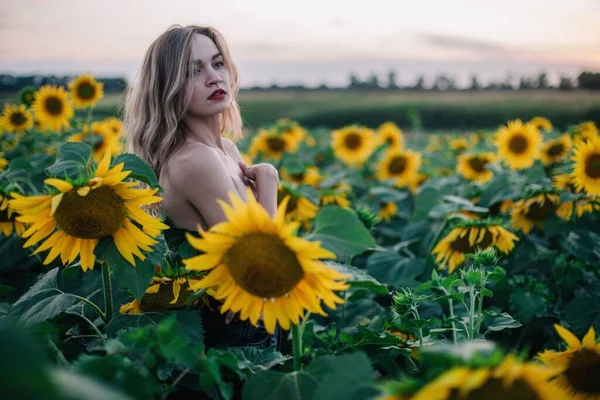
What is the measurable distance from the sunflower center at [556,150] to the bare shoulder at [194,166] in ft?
11.1

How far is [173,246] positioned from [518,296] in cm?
155

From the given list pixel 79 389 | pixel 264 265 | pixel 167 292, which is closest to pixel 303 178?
pixel 167 292

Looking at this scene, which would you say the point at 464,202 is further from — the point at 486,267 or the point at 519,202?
the point at 486,267

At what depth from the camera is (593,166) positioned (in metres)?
2.94

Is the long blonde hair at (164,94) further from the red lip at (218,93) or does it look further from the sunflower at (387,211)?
the sunflower at (387,211)

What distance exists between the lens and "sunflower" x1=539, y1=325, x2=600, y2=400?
1214 millimetres

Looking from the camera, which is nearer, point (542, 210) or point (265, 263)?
point (265, 263)

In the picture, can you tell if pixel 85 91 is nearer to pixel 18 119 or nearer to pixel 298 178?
pixel 18 119

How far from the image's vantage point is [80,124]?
410cm

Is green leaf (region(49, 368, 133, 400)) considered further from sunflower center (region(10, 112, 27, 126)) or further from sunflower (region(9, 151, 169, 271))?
sunflower center (region(10, 112, 27, 126))

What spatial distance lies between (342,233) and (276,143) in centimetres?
381

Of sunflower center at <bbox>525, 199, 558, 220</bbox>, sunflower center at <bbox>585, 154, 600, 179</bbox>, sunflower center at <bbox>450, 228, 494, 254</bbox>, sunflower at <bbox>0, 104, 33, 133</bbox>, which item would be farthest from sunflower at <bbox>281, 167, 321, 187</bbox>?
sunflower at <bbox>0, 104, 33, 133</bbox>

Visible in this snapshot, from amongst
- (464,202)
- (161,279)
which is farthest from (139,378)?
(464,202)

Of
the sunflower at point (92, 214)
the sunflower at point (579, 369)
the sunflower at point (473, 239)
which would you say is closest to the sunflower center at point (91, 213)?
the sunflower at point (92, 214)
